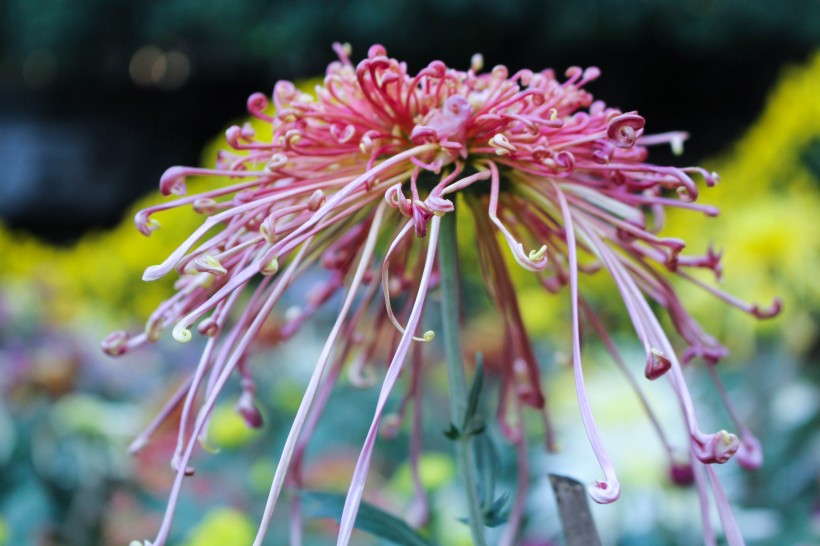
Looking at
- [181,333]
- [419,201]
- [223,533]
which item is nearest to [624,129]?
[419,201]

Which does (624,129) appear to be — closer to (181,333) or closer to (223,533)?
(181,333)

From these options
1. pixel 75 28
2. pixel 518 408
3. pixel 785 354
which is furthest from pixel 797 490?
pixel 75 28

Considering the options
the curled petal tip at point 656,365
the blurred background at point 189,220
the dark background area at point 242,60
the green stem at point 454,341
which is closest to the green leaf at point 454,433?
the green stem at point 454,341

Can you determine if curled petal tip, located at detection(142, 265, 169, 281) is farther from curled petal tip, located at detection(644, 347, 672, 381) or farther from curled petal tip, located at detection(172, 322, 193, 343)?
curled petal tip, located at detection(644, 347, 672, 381)

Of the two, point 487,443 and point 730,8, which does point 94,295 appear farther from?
point 730,8

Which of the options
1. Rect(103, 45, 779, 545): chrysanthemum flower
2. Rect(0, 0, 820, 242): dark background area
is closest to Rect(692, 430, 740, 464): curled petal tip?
Rect(103, 45, 779, 545): chrysanthemum flower

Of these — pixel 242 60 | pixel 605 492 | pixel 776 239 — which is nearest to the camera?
pixel 605 492

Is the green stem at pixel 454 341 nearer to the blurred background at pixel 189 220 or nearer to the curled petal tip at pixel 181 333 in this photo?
the curled petal tip at pixel 181 333
